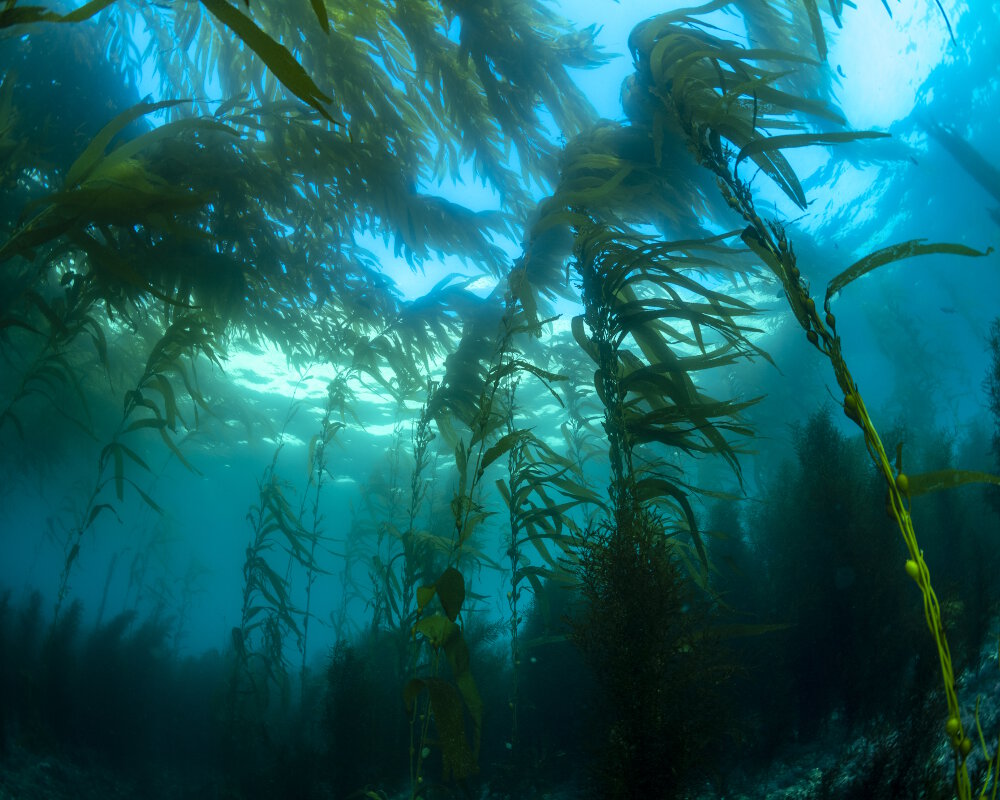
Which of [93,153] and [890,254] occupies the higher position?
[93,153]

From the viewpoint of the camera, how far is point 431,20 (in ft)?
13.2

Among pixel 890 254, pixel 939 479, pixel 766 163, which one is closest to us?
pixel 939 479

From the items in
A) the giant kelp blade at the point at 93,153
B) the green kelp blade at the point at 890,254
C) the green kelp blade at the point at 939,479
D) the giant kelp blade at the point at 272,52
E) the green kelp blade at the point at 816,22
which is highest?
the green kelp blade at the point at 816,22

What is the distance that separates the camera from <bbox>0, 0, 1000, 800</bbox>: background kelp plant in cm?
220

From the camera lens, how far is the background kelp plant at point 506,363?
220cm

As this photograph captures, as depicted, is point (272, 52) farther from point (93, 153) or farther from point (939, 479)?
point (939, 479)

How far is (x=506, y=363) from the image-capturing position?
4.93 m

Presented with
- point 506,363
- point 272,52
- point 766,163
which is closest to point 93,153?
point 272,52

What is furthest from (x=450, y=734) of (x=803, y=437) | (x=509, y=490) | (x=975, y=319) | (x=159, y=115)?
(x=975, y=319)

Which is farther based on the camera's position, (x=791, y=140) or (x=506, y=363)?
(x=506, y=363)

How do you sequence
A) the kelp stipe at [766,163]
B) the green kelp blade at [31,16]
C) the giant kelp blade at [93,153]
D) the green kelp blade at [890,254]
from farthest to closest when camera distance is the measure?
the giant kelp blade at [93,153] → the green kelp blade at [890,254] → the green kelp blade at [31,16] → the kelp stipe at [766,163]

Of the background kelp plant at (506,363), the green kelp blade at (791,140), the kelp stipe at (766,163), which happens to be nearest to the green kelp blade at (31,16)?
the background kelp plant at (506,363)

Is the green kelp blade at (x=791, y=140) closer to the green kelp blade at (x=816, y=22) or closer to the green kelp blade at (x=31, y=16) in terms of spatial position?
the green kelp blade at (x=816, y=22)

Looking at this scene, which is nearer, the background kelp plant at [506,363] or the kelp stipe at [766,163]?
the kelp stipe at [766,163]
